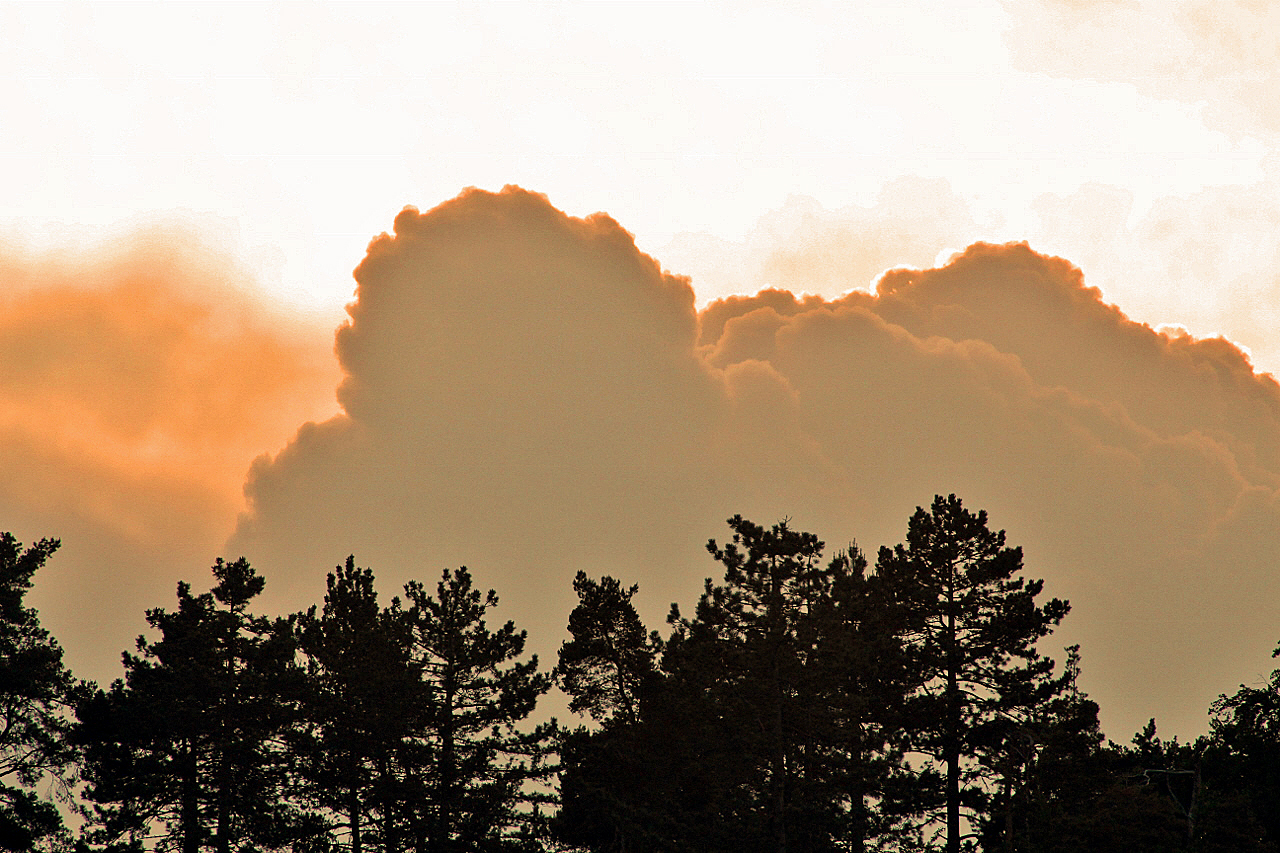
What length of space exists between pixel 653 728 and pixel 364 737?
32.8 ft

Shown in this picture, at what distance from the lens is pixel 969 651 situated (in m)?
43.1

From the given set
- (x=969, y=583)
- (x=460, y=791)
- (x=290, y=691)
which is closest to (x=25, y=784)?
(x=290, y=691)

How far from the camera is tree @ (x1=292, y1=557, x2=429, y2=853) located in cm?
4469

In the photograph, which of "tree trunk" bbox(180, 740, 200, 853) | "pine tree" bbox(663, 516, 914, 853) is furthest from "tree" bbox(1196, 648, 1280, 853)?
"tree trunk" bbox(180, 740, 200, 853)

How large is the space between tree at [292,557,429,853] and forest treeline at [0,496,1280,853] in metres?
0.10

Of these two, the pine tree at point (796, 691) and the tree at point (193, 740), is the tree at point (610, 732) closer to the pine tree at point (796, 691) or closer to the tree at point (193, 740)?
the pine tree at point (796, 691)

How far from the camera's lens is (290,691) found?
45.1 metres

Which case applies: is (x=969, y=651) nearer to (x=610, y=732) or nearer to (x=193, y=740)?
(x=610, y=732)

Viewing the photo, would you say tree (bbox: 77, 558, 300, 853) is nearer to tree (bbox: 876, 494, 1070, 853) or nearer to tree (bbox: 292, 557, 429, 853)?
tree (bbox: 292, 557, 429, 853)

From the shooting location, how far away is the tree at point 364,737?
4469 cm

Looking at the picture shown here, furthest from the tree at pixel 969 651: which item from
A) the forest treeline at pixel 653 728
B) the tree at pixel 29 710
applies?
the tree at pixel 29 710

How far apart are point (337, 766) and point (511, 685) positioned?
6.62 meters

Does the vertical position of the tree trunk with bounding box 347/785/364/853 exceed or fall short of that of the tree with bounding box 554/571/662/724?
it falls short

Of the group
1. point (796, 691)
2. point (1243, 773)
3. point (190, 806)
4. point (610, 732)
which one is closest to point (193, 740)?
point (190, 806)
